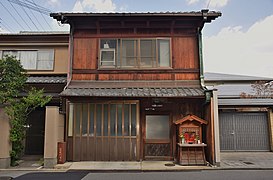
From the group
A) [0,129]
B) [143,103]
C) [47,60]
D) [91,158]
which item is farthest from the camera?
[47,60]

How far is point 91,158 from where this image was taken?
10.9 m

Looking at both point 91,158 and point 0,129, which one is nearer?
point 0,129

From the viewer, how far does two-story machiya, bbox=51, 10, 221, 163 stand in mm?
10906

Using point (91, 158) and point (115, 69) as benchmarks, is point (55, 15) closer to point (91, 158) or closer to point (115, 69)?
point (115, 69)

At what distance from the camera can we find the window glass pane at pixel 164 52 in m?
11.8

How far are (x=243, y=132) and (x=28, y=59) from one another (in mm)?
13021

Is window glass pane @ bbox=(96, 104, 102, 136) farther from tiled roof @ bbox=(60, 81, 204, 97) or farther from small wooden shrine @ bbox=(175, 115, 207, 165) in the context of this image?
small wooden shrine @ bbox=(175, 115, 207, 165)

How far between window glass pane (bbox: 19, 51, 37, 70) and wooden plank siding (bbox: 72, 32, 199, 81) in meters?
3.15

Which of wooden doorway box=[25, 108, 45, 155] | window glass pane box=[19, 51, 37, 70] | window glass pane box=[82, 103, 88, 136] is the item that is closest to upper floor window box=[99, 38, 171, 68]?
window glass pane box=[82, 103, 88, 136]

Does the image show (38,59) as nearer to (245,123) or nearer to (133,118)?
(133,118)

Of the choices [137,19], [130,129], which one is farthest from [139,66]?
[130,129]

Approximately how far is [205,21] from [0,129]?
10.0 m

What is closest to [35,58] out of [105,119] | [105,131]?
[105,119]

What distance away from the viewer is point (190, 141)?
34.8 ft
